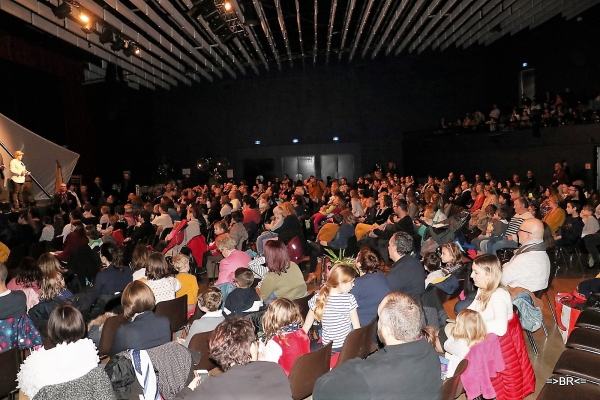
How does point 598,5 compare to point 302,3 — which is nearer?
point 302,3

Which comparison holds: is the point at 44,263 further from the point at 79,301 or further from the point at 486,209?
the point at 486,209

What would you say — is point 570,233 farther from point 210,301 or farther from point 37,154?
point 37,154

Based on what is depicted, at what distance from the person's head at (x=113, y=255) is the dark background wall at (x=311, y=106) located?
12.1 metres

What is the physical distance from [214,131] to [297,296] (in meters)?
19.0

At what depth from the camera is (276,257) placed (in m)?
5.07

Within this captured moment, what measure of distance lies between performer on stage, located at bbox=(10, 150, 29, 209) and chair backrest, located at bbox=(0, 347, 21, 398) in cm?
1051

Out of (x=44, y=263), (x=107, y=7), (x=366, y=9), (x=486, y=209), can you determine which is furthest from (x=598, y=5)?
(x=44, y=263)

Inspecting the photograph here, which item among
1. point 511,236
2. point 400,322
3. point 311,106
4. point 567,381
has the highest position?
point 311,106

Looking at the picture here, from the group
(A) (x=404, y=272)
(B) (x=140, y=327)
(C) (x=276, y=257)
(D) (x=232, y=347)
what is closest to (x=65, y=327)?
(B) (x=140, y=327)

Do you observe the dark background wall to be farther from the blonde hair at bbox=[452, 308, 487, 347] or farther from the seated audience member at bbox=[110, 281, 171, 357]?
the seated audience member at bbox=[110, 281, 171, 357]

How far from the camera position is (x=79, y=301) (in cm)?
486

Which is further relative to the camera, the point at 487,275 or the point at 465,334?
the point at 487,275

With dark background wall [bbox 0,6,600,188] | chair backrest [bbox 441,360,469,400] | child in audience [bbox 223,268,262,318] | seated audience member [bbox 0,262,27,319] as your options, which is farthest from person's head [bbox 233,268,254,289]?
dark background wall [bbox 0,6,600,188]

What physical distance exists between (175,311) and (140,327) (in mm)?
1686
